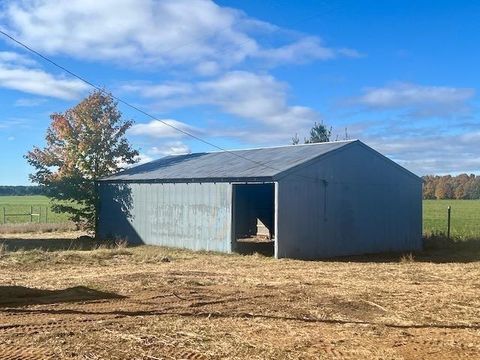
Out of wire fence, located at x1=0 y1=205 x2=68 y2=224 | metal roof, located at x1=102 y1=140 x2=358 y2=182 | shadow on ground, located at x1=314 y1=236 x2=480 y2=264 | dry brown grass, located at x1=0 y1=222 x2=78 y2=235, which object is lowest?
shadow on ground, located at x1=314 y1=236 x2=480 y2=264

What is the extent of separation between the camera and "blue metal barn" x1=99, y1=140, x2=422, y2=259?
18.6m

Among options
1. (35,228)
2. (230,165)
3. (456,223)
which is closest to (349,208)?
(230,165)

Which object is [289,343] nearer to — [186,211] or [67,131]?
[186,211]

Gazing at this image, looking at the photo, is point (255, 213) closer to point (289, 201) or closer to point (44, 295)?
point (289, 201)

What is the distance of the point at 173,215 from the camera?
2189cm

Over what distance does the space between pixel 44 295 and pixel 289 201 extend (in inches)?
377

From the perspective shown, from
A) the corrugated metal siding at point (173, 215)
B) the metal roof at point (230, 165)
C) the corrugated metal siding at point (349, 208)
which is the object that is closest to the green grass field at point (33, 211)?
the corrugated metal siding at point (173, 215)

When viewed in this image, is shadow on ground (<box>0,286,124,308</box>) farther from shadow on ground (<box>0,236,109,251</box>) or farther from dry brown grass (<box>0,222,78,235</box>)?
dry brown grass (<box>0,222,78,235</box>)

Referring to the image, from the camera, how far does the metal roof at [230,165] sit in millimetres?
19109

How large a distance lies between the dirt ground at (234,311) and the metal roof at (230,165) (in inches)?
172

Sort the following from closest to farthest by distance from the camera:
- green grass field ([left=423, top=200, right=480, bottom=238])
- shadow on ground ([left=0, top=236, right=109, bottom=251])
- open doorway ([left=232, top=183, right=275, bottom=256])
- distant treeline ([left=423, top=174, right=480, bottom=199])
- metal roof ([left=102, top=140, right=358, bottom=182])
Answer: metal roof ([left=102, top=140, right=358, bottom=182])
shadow on ground ([left=0, top=236, right=109, bottom=251])
open doorway ([left=232, top=183, right=275, bottom=256])
green grass field ([left=423, top=200, right=480, bottom=238])
distant treeline ([left=423, top=174, right=480, bottom=199])

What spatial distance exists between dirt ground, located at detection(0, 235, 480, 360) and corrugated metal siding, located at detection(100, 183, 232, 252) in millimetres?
4130

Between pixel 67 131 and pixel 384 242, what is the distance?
50.3ft

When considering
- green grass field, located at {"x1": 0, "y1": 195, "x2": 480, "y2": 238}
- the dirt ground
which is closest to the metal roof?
the dirt ground
